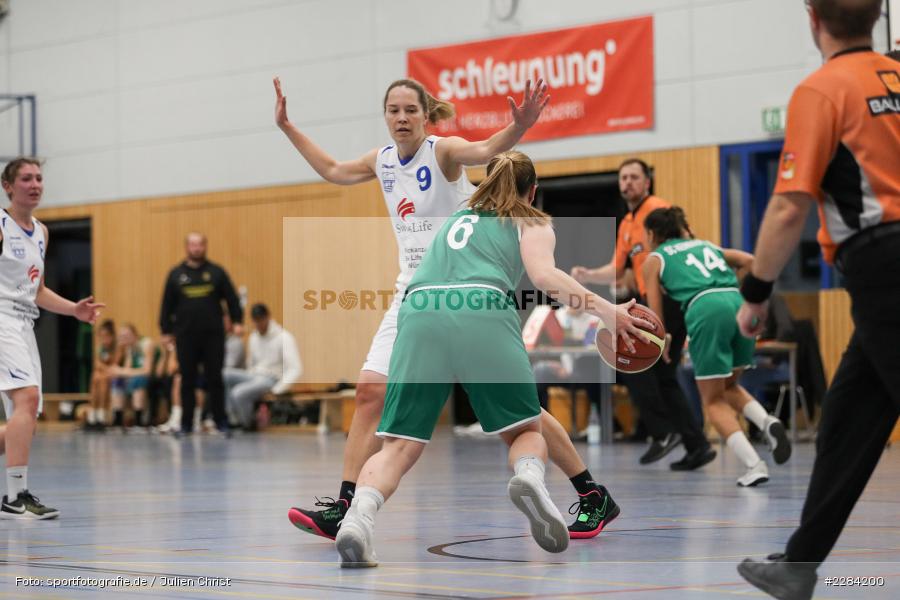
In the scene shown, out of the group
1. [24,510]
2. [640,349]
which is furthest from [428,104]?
[24,510]

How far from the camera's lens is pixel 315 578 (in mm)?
4801

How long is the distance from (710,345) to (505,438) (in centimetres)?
Answer: 416

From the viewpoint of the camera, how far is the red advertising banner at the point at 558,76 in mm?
16766

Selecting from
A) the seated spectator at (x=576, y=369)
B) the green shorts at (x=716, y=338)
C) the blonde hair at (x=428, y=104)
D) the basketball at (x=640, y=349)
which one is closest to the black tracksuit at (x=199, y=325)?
the seated spectator at (x=576, y=369)

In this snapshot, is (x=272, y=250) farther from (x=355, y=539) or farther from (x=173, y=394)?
(x=355, y=539)

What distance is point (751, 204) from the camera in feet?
53.1

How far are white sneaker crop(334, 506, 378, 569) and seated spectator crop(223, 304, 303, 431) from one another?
13.6 m

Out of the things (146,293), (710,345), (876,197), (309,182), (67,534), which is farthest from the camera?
(146,293)

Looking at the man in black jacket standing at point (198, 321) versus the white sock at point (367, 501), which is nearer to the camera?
the white sock at point (367, 501)

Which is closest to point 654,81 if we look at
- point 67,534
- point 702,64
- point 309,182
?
point 702,64

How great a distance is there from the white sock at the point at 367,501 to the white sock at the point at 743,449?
440cm

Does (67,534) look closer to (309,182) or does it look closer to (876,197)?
(876,197)

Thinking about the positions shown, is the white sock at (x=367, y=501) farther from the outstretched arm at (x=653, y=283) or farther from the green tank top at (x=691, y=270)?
the green tank top at (x=691, y=270)

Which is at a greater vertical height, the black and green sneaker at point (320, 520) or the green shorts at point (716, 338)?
the green shorts at point (716, 338)
